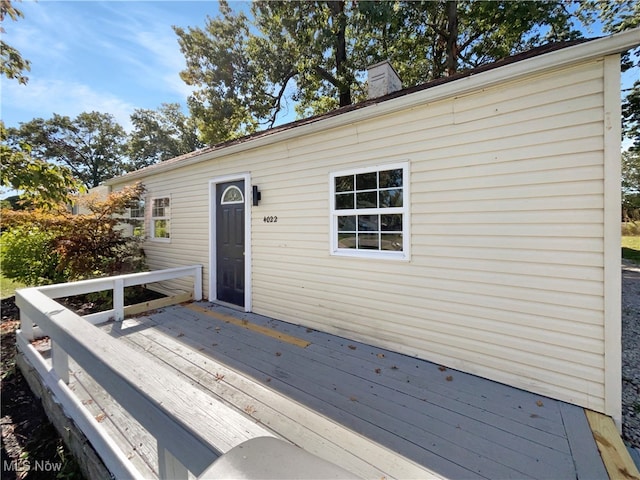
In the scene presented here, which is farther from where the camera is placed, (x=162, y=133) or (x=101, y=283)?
(x=162, y=133)

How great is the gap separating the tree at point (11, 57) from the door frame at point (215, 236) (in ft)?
10.2

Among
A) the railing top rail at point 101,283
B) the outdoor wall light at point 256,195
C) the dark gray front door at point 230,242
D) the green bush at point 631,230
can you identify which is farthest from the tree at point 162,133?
the green bush at point 631,230

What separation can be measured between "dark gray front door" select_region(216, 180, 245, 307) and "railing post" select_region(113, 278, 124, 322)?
1663 mm

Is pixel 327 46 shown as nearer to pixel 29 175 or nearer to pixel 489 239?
pixel 29 175

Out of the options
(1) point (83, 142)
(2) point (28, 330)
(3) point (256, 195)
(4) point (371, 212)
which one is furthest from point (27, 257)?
(1) point (83, 142)

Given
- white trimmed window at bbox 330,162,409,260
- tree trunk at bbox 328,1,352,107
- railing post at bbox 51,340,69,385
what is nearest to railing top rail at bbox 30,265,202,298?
railing post at bbox 51,340,69,385

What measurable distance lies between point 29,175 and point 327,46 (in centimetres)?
977

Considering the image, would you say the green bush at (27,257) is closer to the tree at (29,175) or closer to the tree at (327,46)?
the tree at (29,175)

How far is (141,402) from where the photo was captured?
124 centimetres

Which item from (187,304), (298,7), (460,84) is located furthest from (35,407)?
(298,7)

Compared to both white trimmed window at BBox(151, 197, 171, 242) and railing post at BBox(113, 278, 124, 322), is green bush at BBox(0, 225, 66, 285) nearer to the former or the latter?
white trimmed window at BBox(151, 197, 171, 242)

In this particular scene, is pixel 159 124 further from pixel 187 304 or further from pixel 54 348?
pixel 54 348

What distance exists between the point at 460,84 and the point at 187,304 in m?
5.66

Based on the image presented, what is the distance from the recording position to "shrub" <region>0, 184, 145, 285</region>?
615cm
